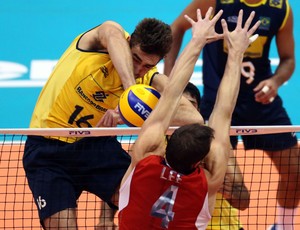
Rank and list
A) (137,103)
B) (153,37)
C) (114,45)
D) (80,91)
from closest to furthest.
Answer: (137,103) < (153,37) < (114,45) < (80,91)

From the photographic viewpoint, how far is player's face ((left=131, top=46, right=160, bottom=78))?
19.7 feet

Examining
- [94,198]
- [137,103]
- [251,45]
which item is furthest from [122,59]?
[94,198]

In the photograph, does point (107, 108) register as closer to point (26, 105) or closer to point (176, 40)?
point (176, 40)

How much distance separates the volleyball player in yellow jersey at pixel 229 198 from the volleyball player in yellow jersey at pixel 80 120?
0.75 meters

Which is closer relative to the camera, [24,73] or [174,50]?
[174,50]

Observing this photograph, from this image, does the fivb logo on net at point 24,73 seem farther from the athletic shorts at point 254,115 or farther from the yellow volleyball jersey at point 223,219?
the yellow volleyball jersey at point 223,219

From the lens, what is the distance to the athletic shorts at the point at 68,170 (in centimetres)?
628

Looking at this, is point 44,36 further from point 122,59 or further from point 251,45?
point 122,59

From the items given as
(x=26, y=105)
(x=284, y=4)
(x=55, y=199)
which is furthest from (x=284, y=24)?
(x=26, y=105)

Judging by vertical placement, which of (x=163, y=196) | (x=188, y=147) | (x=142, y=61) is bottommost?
(x=163, y=196)

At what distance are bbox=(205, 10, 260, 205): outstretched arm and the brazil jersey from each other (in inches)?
86.7

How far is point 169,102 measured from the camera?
5.28m

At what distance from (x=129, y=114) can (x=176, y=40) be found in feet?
7.98

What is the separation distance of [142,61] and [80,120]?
0.77m
